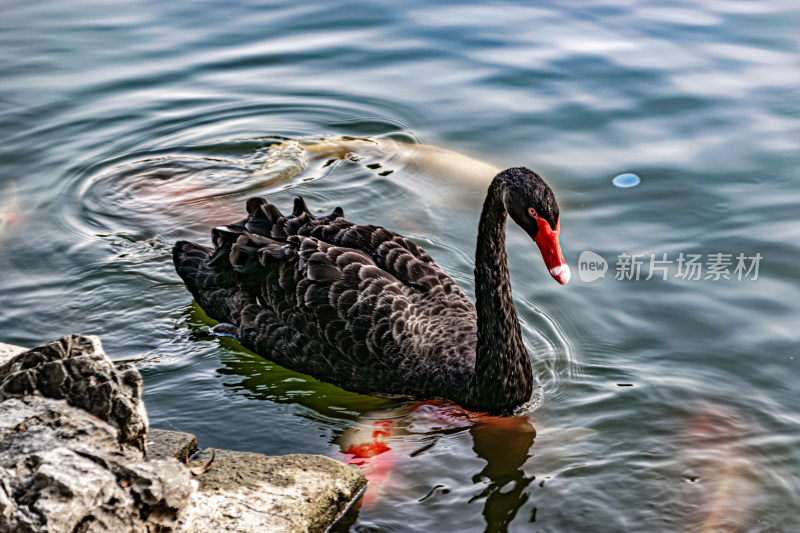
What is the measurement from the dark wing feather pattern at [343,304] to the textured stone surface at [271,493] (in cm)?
85

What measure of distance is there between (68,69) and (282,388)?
228 inches

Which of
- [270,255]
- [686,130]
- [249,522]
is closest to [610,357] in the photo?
[270,255]

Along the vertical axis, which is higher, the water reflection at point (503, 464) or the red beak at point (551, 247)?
the red beak at point (551, 247)

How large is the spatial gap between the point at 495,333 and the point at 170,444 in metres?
1.76

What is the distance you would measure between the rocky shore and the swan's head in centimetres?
154

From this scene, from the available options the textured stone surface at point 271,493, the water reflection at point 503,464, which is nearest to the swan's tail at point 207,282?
the textured stone surface at point 271,493

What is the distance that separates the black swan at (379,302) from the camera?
5086 mm

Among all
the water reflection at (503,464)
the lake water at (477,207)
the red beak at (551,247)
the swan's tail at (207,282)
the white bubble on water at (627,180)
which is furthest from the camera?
the white bubble on water at (627,180)

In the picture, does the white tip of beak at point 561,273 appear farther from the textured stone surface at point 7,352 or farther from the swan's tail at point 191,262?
the textured stone surface at point 7,352

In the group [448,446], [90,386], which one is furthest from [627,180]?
[90,386]

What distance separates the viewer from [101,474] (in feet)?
10.7

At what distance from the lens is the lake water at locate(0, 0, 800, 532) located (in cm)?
485

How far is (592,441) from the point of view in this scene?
4977 mm

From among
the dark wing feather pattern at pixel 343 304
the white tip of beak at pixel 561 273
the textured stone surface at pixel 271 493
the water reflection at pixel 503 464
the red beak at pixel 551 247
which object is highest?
the red beak at pixel 551 247
